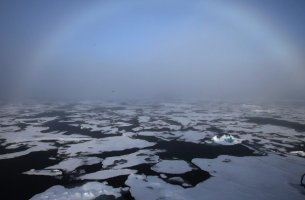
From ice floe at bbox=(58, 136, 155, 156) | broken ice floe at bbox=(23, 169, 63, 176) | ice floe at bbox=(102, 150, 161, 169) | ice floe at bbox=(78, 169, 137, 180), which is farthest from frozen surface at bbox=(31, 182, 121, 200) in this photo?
ice floe at bbox=(58, 136, 155, 156)

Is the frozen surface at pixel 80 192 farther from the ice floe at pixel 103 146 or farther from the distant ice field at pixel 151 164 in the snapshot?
the ice floe at pixel 103 146

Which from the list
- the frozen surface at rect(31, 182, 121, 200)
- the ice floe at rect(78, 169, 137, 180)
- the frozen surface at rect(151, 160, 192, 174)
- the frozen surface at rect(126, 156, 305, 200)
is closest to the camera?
the frozen surface at rect(31, 182, 121, 200)

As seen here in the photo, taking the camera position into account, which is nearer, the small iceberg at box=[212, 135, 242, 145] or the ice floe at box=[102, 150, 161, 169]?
the ice floe at box=[102, 150, 161, 169]

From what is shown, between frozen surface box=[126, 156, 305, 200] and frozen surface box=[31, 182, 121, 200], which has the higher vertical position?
frozen surface box=[126, 156, 305, 200]

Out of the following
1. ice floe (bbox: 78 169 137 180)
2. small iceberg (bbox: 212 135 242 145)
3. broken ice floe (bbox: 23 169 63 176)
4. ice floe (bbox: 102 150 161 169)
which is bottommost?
broken ice floe (bbox: 23 169 63 176)

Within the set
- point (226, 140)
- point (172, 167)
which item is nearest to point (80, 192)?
point (172, 167)

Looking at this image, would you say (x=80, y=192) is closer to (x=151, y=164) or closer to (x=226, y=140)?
(x=151, y=164)

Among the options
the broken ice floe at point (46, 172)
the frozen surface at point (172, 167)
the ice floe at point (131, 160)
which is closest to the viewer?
the broken ice floe at point (46, 172)


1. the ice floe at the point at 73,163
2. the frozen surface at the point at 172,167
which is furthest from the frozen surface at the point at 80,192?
the frozen surface at the point at 172,167

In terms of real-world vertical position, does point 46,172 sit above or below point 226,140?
below

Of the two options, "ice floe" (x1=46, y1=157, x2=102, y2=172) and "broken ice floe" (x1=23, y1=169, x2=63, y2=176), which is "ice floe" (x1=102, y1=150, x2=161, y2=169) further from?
"broken ice floe" (x1=23, y1=169, x2=63, y2=176)

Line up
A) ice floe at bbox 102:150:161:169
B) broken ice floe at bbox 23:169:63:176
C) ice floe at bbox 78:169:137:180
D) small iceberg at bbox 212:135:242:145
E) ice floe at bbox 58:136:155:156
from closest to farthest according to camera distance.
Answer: ice floe at bbox 78:169:137:180 → broken ice floe at bbox 23:169:63:176 → ice floe at bbox 102:150:161:169 → ice floe at bbox 58:136:155:156 → small iceberg at bbox 212:135:242:145

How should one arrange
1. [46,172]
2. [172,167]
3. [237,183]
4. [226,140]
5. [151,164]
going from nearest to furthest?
1. [237,183]
2. [46,172]
3. [172,167]
4. [151,164]
5. [226,140]

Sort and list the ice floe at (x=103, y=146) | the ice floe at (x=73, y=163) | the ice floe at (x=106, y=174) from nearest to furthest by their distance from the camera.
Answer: the ice floe at (x=106, y=174), the ice floe at (x=73, y=163), the ice floe at (x=103, y=146)
